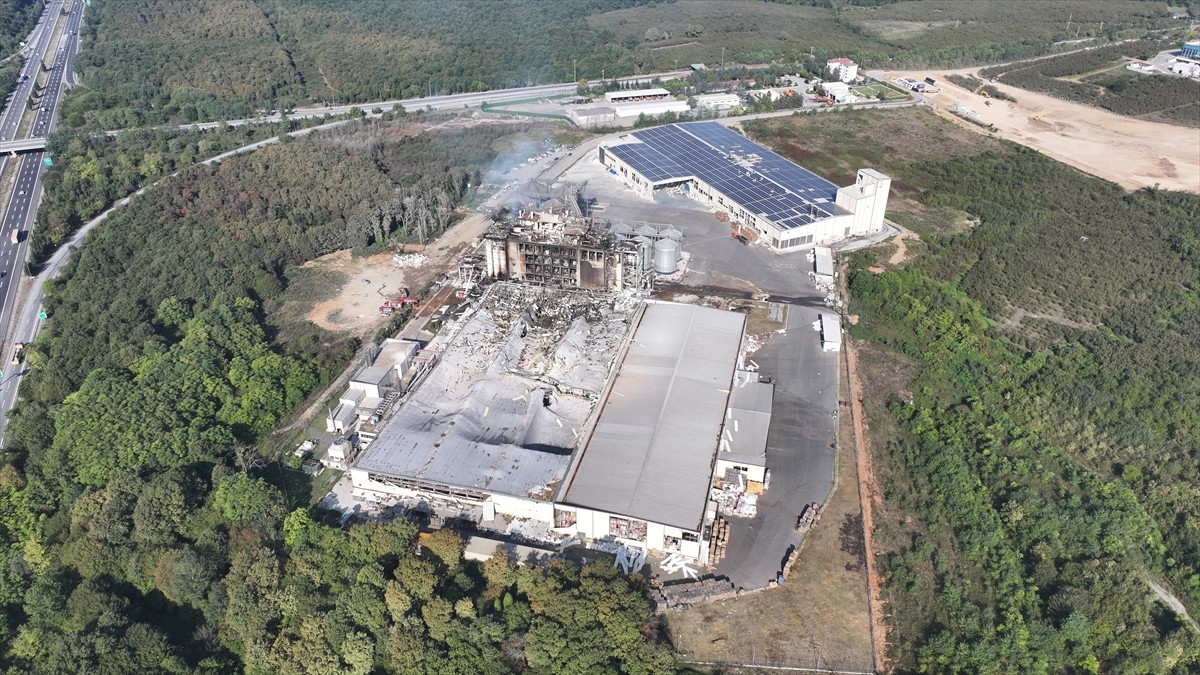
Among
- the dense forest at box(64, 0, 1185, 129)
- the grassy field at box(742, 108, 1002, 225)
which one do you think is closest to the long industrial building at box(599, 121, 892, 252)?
the grassy field at box(742, 108, 1002, 225)

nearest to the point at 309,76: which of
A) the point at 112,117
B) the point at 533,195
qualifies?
the point at 112,117

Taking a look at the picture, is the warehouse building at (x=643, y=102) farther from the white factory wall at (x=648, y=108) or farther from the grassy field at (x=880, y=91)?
the grassy field at (x=880, y=91)

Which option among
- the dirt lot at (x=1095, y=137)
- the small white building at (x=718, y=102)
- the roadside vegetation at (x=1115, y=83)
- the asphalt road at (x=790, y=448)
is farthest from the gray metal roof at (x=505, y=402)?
the roadside vegetation at (x=1115, y=83)

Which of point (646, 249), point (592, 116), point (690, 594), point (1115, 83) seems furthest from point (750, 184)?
point (1115, 83)

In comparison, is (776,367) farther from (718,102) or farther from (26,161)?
(26,161)

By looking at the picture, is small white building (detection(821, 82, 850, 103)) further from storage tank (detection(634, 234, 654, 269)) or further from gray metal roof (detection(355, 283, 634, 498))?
gray metal roof (detection(355, 283, 634, 498))

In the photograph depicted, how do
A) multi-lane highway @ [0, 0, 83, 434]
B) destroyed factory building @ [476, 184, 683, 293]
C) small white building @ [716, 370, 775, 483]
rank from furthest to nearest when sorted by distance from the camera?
1. multi-lane highway @ [0, 0, 83, 434]
2. destroyed factory building @ [476, 184, 683, 293]
3. small white building @ [716, 370, 775, 483]
